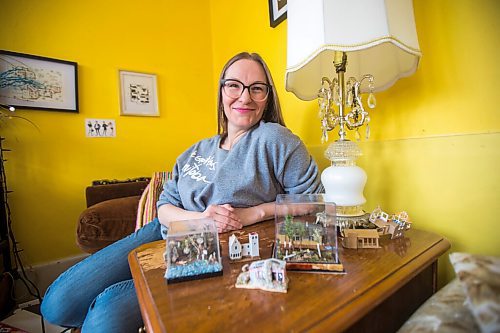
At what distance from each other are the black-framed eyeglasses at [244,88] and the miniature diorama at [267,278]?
1.82ft

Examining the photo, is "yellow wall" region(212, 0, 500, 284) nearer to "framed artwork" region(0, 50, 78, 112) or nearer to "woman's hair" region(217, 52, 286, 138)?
"woman's hair" region(217, 52, 286, 138)

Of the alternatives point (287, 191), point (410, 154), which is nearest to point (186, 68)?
point (287, 191)

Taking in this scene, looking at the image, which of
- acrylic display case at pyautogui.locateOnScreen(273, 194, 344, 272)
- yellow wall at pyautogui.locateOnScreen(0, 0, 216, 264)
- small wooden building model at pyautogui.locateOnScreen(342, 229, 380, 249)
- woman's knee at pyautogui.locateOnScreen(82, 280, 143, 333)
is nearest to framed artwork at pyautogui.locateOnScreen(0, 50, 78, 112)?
yellow wall at pyautogui.locateOnScreen(0, 0, 216, 264)

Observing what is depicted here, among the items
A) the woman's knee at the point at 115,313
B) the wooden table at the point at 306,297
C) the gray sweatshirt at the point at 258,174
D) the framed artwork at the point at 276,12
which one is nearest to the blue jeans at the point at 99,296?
the woman's knee at the point at 115,313

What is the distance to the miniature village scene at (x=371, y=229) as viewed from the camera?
479mm

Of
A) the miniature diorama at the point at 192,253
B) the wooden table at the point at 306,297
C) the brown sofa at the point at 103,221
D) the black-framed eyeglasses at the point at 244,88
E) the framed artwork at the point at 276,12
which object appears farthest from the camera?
the framed artwork at the point at 276,12

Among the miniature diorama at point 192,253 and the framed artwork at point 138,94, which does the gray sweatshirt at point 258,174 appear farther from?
the framed artwork at point 138,94

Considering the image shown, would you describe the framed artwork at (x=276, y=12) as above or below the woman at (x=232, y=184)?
above

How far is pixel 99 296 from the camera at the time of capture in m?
0.56

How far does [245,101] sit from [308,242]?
478 mm

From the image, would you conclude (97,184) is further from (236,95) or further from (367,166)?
(367,166)

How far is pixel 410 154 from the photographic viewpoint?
0.70 metres

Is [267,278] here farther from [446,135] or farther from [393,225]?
[446,135]

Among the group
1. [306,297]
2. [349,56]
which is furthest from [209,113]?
[306,297]
